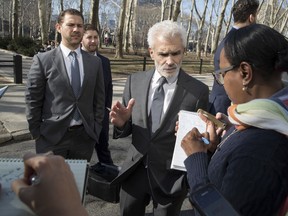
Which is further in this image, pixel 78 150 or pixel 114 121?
pixel 78 150

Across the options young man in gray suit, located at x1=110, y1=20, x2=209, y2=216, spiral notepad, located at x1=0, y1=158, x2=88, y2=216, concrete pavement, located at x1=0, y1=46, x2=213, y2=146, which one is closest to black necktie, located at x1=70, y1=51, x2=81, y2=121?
young man in gray suit, located at x1=110, y1=20, x2=209, y2=216

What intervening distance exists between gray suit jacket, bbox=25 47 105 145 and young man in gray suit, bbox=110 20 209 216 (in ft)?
2.87

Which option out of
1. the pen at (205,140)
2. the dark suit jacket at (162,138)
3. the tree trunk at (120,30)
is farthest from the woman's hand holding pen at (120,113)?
the tree trunk at (120,30)

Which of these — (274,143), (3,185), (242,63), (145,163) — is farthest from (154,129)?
(3,185)

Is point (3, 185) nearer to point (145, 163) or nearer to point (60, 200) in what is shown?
point (60, 200)

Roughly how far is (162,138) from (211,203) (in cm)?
149

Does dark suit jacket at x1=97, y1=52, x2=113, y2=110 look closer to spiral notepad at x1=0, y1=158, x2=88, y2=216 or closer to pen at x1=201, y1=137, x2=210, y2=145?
pen at x1=201, y1=137, x2=210, y2=145

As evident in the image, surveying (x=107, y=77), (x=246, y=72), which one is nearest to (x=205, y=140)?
(x=246, y=72)

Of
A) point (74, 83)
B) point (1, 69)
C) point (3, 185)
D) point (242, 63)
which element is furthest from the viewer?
point (1, 69)

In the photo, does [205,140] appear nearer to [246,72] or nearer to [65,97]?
[246,72]

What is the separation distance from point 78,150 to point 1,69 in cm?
1235

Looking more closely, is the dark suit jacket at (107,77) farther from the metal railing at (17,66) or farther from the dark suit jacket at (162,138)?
the metal railing at (17,66)

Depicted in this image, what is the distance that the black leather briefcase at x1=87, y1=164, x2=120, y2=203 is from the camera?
122 inches

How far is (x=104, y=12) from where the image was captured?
7488 cm
